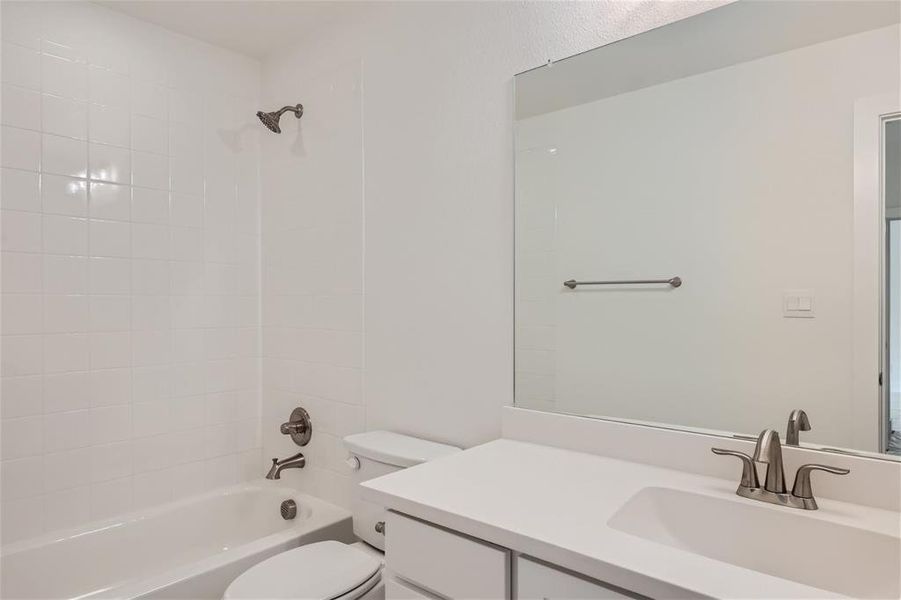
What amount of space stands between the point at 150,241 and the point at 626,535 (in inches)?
82.0

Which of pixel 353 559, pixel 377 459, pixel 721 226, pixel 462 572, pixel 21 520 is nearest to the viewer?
pixel 462 572

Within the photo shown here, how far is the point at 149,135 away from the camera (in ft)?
7.20

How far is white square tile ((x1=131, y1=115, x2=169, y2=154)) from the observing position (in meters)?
2.16

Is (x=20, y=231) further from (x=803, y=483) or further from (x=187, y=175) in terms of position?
(x=803, y=483)

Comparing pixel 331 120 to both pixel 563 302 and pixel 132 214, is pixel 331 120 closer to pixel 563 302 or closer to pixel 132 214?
pixel 132 214

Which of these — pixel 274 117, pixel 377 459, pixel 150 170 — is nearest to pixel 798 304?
pixel 377 459

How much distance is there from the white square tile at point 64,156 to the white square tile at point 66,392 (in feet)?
2.42

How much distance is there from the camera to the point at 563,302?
4.96ft

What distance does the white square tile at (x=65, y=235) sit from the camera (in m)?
1.93

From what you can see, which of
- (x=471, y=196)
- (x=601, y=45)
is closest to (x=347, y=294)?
(x=471, y=196)

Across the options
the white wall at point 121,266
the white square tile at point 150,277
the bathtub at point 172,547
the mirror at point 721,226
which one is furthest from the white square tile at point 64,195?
the mirror at point 721,226

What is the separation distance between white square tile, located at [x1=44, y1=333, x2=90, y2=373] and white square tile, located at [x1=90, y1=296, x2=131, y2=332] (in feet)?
0.22

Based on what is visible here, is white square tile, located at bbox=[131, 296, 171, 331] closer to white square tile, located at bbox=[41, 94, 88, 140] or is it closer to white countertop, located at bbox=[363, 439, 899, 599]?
white square tile, located at bbox=[41, 94, 88, 140]

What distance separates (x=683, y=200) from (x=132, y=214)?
6.57 feet
